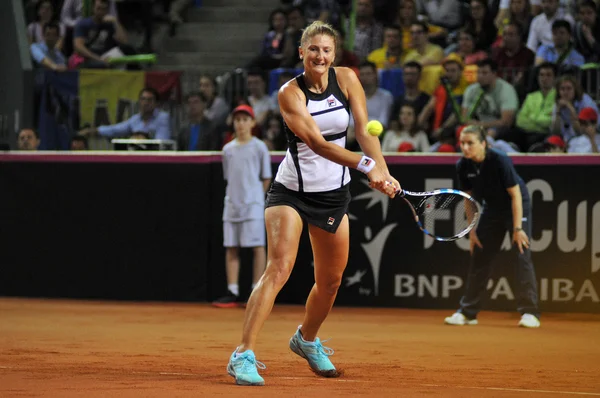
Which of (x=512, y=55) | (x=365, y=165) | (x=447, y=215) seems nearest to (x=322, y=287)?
(x=365, y=165)

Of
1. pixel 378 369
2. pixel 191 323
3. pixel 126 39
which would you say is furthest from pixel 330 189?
pixel 126 39

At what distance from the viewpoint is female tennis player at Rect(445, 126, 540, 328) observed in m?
9.93

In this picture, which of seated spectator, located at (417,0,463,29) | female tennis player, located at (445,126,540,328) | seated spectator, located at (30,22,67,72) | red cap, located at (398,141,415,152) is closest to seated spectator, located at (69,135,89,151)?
seated spectator, located at (30,22,67,72)

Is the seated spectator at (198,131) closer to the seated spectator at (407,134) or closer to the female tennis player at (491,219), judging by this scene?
the seated spectator at (407,134)

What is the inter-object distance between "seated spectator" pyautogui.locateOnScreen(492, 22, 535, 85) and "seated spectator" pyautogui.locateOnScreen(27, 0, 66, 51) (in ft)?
24.3

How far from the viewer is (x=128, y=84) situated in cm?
1549

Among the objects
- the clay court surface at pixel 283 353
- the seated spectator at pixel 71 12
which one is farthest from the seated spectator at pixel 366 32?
the clay court surface at pixel 283 353

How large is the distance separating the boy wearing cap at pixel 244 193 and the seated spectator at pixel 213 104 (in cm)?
304

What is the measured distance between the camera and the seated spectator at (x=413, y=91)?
14.0 metres

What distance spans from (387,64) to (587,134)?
362 cm

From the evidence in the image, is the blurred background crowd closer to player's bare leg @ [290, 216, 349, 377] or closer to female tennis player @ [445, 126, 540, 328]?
female tennis player @ [445, 126, 540, 328]

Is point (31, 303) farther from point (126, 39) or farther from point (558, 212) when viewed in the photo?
point (126, 39)

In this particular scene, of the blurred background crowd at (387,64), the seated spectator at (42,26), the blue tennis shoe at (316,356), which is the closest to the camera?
the blue tennis shoe at (316,356)

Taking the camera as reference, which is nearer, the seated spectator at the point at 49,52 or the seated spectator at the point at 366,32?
the seated spectator at the point at 366,32
